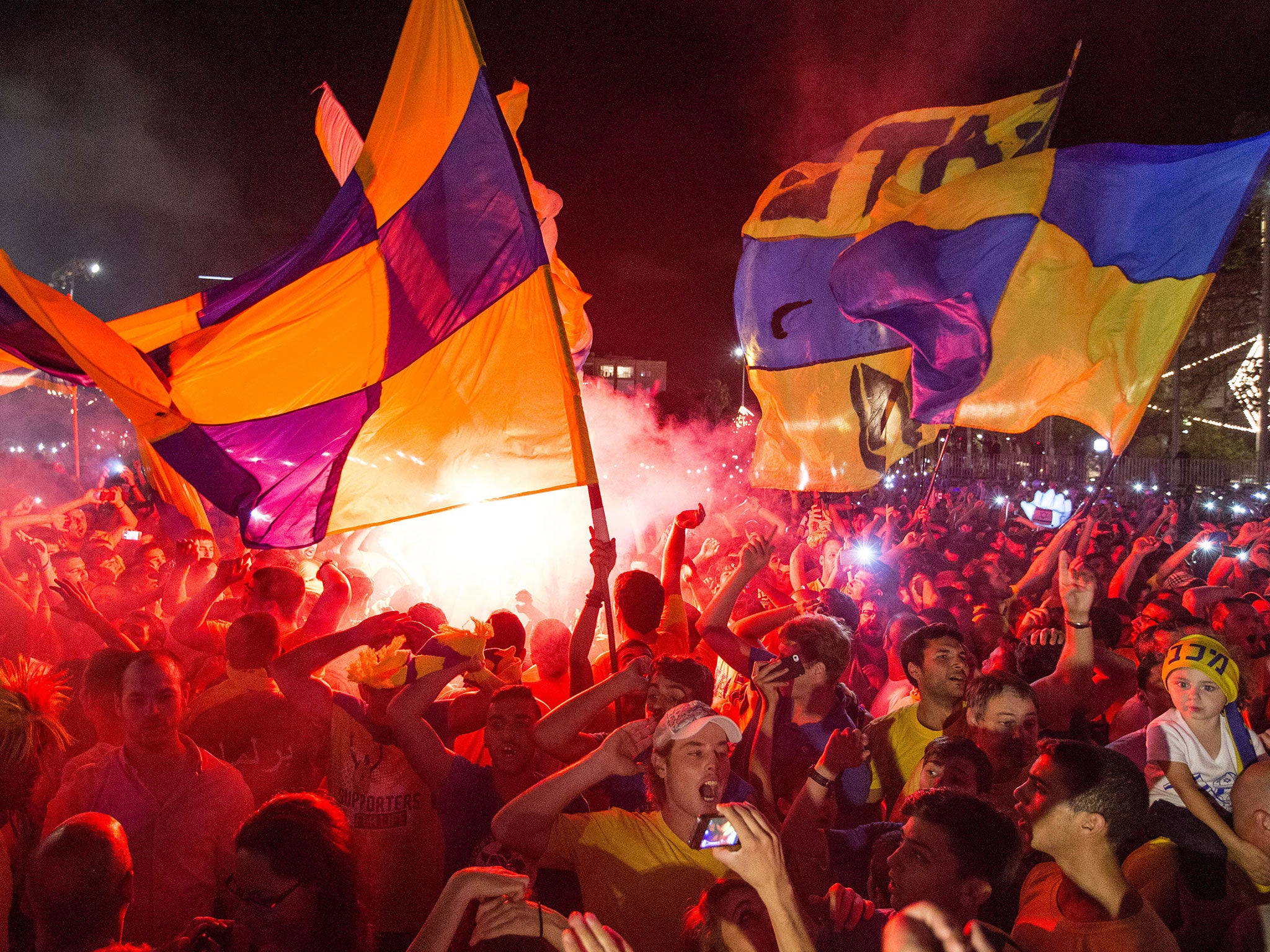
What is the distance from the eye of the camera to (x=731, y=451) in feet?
97.3

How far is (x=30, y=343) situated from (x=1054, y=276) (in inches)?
255

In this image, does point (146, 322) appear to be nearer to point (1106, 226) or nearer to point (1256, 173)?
point (1106, 226)

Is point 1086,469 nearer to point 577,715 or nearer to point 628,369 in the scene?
point 577,715

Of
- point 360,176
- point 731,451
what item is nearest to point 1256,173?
point 360,176

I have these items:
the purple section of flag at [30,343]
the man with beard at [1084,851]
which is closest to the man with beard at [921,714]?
the man with beard at [1084,851]

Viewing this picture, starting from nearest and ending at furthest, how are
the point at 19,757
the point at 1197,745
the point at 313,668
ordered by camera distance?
the point at 19,757 → the point at 1197,745 → the point at 313,668

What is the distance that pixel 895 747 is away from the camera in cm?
383

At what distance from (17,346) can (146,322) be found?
3.82ft

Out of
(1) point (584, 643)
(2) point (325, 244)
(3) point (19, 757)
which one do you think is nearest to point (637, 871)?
(1) point (584, 643)

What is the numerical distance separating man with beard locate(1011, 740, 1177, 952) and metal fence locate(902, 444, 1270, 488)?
20.6 meters

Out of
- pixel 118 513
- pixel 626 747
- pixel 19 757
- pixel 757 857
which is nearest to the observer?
pixel 757 857

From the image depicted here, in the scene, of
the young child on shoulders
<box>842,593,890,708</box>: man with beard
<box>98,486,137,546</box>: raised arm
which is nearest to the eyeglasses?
the young child on shoulders

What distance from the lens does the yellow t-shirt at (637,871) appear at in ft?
8.65

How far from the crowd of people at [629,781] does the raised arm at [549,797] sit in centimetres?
1
